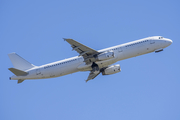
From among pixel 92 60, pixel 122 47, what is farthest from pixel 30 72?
pixel 122 47

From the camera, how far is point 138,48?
2069 inches

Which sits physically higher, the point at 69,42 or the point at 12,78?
the point at 69,42

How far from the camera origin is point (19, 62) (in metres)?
55.8

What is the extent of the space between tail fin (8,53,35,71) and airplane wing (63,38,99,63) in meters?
10.8

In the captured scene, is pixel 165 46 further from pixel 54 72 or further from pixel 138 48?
pixel 54 72

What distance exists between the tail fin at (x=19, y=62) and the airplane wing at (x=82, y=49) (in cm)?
1078

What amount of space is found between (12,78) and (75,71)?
1197 cm

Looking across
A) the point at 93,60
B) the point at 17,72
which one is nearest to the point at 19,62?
the point at 17,72

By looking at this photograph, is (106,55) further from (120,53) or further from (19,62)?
(19,62)

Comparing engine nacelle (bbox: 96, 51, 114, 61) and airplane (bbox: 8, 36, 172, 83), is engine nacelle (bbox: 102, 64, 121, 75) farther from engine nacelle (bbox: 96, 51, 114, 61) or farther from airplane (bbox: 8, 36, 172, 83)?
engine nacelle (bbox: 96, 51, 114, 61)

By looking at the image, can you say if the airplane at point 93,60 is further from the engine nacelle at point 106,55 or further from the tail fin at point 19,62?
the tail fin at point 19,62

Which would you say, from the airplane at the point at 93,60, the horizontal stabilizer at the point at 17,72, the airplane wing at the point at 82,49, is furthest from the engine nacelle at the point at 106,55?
the horizontal stabilizer at the point at 17,72

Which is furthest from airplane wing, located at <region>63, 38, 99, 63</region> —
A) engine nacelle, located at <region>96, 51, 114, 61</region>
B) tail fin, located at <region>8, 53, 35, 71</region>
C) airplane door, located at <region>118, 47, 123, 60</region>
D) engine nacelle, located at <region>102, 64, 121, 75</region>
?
tail fin, located at <region>8, 53, 35, 71</region>

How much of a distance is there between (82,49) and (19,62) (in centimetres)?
1396
